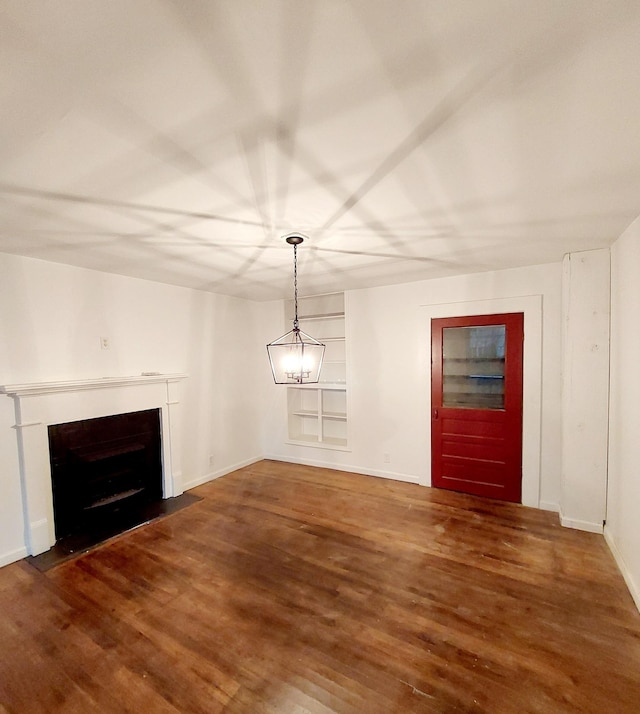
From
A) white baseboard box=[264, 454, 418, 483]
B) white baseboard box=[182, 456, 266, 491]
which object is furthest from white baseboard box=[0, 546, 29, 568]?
white baseboard box=[264, 454, 418, 483]

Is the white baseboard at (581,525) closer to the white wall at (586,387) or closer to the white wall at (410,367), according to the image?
the white wall at (586,387)

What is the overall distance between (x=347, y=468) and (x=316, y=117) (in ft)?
14.0

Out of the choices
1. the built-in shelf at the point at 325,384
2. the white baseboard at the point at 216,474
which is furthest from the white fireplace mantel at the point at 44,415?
the built-in shelf at the point at 325,384

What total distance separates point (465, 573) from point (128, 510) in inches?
131

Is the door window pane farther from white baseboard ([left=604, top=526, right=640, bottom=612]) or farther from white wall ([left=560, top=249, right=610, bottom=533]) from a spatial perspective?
white baseboard ([left=604, top=526, right=640, bottom=612])

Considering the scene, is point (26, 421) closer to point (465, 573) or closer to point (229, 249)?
point (229, 249)

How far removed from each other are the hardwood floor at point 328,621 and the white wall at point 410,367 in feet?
3.20

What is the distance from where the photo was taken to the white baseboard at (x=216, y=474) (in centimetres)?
423

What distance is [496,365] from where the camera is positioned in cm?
376

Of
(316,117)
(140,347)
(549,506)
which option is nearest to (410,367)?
(549,506)

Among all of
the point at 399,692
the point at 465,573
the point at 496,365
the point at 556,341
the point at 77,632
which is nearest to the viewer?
the point at 399,692

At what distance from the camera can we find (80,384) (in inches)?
124

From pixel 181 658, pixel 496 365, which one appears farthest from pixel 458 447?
pixel 181 658

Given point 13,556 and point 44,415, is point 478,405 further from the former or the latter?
point 13,556
